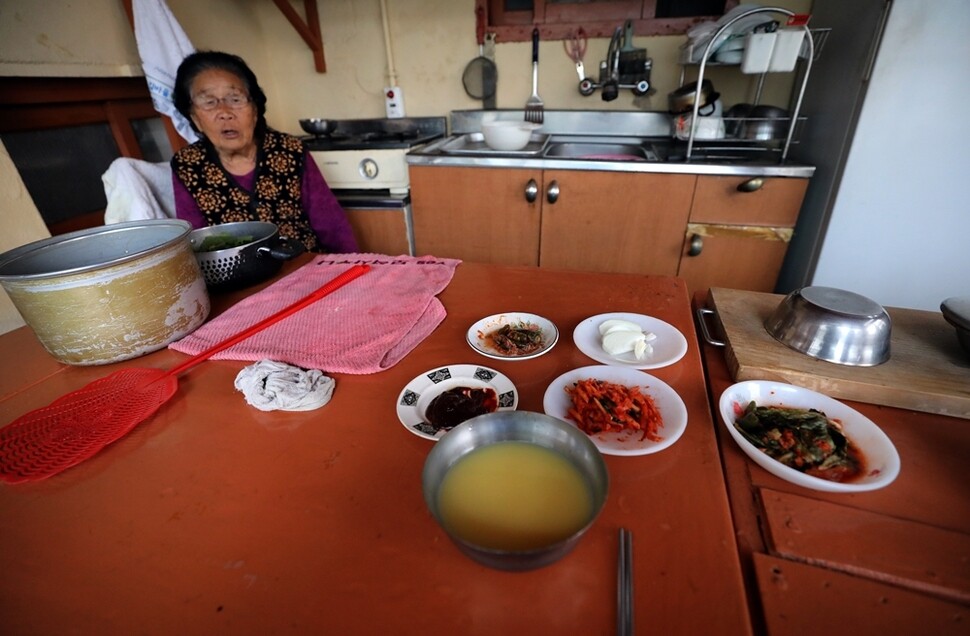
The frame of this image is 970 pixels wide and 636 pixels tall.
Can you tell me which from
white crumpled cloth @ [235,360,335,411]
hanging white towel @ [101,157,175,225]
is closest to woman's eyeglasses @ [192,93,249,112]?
hanging white towel @ [101,157,175,225]

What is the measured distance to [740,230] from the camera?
2.00 m

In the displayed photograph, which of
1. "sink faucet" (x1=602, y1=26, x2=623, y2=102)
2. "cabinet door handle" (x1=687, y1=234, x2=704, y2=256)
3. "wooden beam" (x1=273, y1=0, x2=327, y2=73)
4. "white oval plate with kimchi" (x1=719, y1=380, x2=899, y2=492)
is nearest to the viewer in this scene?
"white oval plate with kimchi" (x1=719, y1=380, x2=899, y2=492)

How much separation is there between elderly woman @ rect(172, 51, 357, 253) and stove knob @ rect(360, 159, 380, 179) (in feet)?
1.46

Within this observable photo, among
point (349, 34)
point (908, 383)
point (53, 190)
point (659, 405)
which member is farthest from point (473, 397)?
point (349, 34)

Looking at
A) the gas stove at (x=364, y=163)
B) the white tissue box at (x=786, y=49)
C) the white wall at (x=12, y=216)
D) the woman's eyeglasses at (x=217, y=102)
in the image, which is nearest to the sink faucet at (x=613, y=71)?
the white tissue box at (x=786, y=49)

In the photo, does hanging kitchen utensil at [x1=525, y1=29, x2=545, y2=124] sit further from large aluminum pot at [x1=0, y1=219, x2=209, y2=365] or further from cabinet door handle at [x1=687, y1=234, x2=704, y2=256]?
large aluminum pot at [x1=0, y1=219, x2=209, y2=365]

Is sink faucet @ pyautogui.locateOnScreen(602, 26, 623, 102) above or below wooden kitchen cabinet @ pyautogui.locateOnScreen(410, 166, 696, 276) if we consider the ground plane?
above

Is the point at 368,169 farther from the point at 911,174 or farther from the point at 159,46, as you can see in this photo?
the point at 911,174

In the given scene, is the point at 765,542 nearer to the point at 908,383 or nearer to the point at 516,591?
the point at 516,591

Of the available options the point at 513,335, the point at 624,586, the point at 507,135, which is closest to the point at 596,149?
the point at 507,135

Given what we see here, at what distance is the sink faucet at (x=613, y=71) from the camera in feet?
7.55

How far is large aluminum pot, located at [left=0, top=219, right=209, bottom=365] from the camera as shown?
79 cm

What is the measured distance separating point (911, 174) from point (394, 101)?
2689 mm

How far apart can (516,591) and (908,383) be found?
2.59ft
